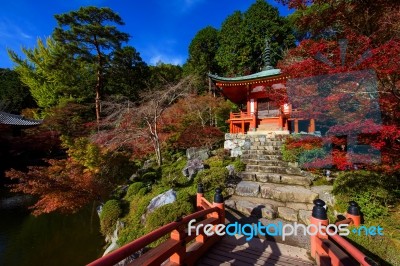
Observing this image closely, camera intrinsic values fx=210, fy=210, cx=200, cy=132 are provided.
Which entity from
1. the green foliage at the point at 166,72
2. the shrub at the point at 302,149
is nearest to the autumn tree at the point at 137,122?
the shrub at the point at 302,149

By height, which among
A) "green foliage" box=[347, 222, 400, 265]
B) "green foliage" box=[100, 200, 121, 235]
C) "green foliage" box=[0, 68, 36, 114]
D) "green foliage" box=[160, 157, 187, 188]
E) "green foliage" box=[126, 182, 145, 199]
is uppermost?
"green foliage" box=[0, 68, 36, 114]

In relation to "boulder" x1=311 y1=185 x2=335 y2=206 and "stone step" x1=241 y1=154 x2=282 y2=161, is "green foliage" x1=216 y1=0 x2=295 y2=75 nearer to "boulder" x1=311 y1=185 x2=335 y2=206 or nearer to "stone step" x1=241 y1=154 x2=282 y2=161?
"stone step" x1=241 y1=154 x2=282 y2=161

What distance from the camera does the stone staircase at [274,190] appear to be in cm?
521

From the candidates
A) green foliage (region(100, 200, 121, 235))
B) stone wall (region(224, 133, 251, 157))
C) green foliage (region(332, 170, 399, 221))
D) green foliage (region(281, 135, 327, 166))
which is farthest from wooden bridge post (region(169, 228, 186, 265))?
stone wall (region(224, 133, 251, 157))

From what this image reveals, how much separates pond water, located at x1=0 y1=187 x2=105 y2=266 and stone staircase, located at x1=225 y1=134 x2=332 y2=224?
180 inches

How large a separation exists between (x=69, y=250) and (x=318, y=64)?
27.8 ft

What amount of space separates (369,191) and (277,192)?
2031mm

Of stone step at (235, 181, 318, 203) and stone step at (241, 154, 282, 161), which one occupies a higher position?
stone step at (241, 154, 282, 161)

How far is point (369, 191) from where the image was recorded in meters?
4.54

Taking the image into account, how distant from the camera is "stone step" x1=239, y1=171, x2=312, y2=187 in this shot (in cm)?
641

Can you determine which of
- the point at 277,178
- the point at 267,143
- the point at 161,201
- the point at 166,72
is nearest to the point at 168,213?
the point at 161,201

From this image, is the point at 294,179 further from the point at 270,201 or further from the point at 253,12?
the point at 253,12

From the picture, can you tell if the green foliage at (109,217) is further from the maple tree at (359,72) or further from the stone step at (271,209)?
the maple tree at (359,72)

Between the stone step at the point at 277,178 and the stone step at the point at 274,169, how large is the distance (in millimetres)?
218
